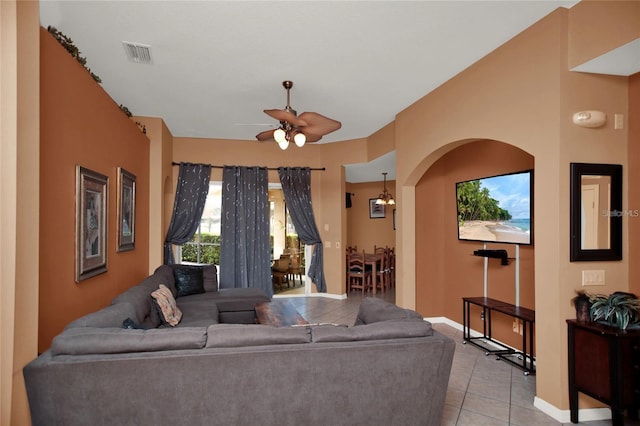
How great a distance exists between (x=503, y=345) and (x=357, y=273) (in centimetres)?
381

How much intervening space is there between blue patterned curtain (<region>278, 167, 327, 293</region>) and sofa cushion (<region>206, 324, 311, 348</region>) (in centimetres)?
487

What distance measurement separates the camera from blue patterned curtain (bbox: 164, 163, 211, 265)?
20.2 feet

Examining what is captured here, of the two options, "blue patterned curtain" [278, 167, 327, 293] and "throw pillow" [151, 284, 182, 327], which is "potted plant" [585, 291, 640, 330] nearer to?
"throw pillow" [151, 284, 182, 327]

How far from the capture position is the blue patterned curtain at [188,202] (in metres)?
6.15

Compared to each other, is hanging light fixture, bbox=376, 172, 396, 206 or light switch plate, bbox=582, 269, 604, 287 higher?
hanging light fixture, bbox=376, 172, 396, 206

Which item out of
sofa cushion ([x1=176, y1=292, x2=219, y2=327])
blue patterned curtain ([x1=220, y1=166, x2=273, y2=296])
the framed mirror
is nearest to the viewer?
the framed mirror

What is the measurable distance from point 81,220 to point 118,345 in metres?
1.36

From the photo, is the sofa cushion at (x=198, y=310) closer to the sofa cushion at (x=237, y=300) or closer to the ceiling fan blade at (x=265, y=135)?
the sofa cushion at (x=237, y=300)

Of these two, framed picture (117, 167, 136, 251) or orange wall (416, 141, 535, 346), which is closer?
framed picture (117, 167, 136, 251)

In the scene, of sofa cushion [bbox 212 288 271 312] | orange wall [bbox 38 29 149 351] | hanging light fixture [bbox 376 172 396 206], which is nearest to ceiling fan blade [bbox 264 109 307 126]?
orange wall [bbox 38 29 149 351]

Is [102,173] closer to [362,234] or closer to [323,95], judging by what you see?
[323,95]

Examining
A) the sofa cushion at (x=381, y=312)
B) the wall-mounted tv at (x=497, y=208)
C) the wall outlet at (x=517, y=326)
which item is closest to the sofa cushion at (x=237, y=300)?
the sofa cushion at (x=381, y=312)

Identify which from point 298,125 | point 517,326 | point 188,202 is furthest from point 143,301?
point 517,326

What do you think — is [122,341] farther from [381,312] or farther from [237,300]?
[237,300]
